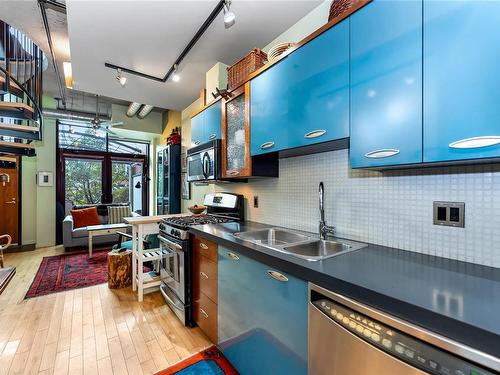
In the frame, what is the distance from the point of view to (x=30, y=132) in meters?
3.34

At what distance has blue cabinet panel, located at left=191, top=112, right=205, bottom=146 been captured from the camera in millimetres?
2856

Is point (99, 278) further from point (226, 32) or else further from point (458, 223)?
point (458, 223)

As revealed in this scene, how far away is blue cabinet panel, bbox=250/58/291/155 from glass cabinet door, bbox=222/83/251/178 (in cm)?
9

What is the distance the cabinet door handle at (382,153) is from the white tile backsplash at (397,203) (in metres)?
0.31

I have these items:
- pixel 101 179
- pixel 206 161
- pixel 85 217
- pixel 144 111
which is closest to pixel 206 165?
pixel 206 161

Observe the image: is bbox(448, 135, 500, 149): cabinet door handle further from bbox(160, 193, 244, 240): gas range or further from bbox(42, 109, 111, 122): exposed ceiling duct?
bbox(42, 109, 111, 122): exposed ceiling duct

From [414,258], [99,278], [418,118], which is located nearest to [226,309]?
[414,258]

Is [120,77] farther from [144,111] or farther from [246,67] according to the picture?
[144,111]

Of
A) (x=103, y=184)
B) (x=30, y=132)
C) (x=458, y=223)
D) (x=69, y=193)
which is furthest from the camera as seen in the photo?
(x=103, y=184)

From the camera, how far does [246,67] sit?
210 centimetres

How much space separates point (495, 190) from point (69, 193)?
6864 millimetres

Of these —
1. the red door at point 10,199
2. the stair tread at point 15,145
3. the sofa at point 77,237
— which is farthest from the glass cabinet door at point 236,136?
the red door at point 10,199

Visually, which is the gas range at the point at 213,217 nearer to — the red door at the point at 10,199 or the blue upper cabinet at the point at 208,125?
the blue upper cabinet at the point at 208,125

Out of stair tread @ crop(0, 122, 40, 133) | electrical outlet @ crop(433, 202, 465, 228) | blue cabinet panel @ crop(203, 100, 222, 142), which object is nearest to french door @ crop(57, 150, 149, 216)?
stair tread @ crop(0, 122, 40, 133)
